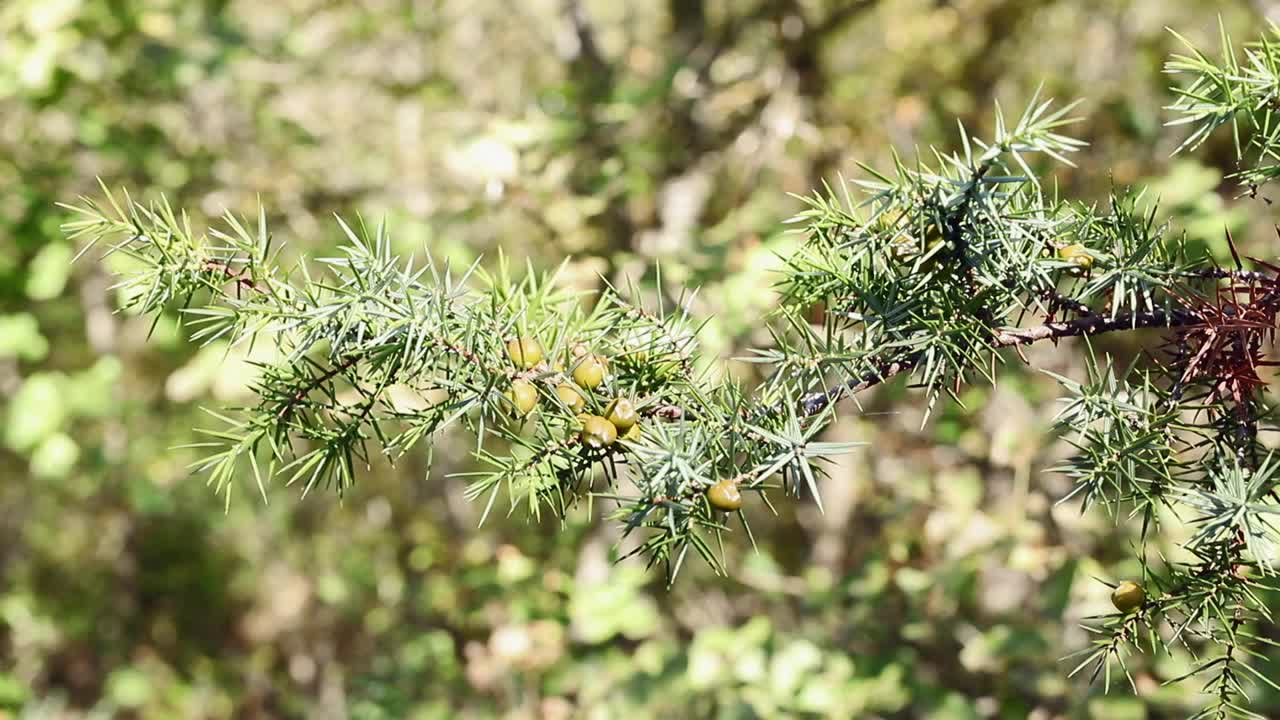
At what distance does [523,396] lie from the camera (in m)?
0.58

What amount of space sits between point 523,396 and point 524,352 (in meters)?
0.04

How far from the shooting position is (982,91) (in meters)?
2.79

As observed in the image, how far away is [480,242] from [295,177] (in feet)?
1.63

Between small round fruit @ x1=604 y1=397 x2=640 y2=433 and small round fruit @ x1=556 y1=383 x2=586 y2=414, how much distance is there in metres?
0.02

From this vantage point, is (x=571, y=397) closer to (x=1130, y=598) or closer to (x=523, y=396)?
(x=523, y=396)

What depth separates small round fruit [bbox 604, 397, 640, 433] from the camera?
22.8 inches

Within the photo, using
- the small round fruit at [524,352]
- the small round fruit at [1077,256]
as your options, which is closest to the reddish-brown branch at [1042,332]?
the small round fruit at [1077,256]

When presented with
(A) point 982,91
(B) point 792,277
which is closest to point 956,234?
(B) point 792,277

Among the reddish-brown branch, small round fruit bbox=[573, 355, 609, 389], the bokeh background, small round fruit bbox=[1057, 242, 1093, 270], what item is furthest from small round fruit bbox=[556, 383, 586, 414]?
the bokeh background

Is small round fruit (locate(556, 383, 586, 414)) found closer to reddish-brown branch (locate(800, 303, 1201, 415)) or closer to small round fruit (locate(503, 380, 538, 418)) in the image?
small round fruit (locate(503, 380, 538, 418))

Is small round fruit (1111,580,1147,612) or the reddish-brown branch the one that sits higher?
the reddish-brown branch

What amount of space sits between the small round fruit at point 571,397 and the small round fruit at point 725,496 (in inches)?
3.5

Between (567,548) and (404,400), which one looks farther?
(567,548)

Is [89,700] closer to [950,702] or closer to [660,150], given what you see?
[660,150]
